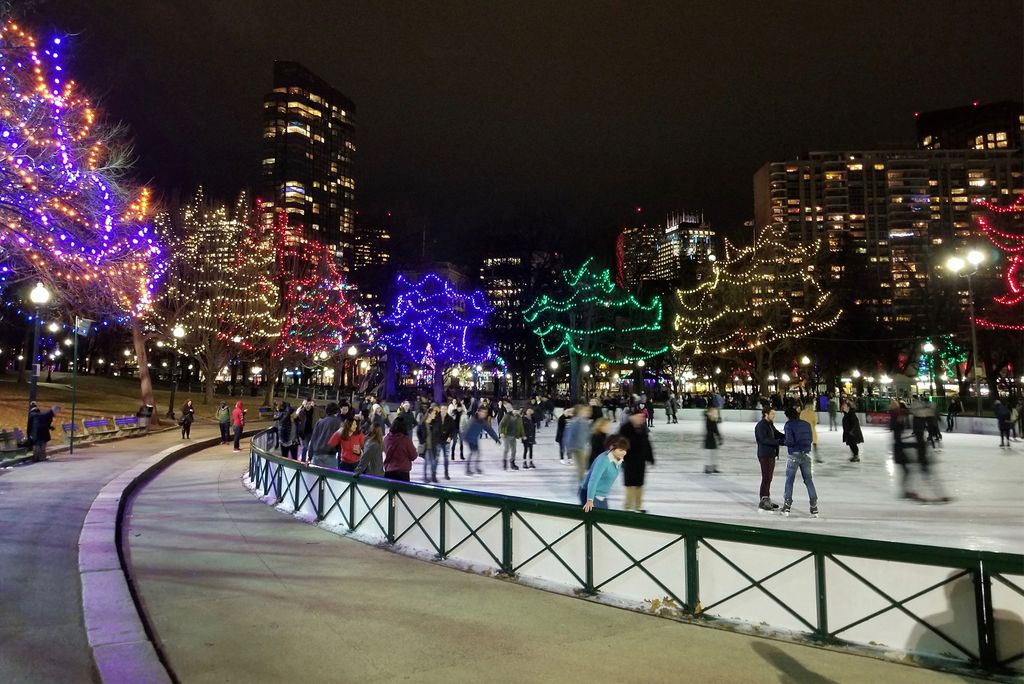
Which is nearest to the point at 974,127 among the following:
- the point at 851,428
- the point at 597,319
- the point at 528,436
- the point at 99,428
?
the point at 597,319

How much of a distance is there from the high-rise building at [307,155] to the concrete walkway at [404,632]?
14909cm

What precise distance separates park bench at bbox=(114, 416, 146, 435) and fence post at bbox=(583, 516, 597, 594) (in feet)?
74.1

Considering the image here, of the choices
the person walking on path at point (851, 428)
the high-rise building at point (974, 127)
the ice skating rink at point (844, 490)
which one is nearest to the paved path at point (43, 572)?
the ice skating rink at point (844, 490)

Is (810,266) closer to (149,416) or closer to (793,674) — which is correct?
(149,416)

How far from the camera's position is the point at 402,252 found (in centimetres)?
5797

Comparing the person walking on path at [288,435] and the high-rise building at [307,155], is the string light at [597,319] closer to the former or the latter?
the person walking on path at [288,435]


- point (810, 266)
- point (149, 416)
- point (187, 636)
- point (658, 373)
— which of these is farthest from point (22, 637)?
point (658, 373)

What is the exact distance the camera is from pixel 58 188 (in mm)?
13953

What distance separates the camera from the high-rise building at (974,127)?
464 feet

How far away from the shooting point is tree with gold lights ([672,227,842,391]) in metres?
41.4

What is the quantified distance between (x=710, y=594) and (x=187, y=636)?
4128 mm

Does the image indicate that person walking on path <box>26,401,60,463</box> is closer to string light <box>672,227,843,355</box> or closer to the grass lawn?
the grass lawn

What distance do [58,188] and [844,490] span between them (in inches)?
669

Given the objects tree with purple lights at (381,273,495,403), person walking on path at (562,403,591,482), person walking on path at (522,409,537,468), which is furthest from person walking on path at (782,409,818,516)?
tree with purple lights at (381,273,495,403)
